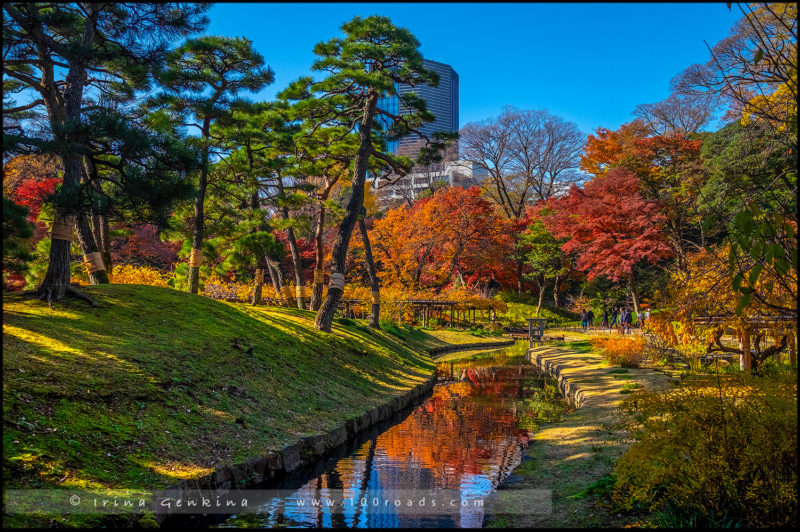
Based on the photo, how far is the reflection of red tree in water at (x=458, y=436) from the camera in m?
6.16

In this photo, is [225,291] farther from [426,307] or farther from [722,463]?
[722,463]

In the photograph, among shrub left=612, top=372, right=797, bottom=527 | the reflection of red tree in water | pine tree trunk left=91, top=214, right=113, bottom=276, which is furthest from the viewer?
pine tree trunk left=91, top=214, right=113, bottom=276

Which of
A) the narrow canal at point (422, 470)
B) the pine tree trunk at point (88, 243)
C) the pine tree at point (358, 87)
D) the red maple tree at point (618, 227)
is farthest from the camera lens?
the red maple tree at point (618, 227)

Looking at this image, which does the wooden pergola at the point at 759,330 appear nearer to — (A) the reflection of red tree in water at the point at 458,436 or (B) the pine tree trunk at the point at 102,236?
(A) the reflection of red tree in water at the point at 458,436

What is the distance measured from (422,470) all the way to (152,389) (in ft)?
10.4

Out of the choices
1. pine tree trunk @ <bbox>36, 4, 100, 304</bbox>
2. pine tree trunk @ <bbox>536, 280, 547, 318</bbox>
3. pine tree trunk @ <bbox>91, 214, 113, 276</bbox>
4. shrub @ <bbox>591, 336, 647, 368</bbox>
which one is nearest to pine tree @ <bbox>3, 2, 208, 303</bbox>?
pine tree trunk @ <bbox>36, 4, 100, 304</bbox>

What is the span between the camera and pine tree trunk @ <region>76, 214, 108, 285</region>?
8.16 meters

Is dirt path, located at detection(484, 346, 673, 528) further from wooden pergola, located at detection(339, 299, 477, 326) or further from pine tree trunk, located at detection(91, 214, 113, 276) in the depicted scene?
wooden pergola, located at detection(339, 299, 477, 326)

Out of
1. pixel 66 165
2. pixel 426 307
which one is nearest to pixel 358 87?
pixel 66 165

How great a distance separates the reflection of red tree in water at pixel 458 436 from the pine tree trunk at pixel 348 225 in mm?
3054

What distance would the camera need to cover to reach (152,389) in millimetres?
5711

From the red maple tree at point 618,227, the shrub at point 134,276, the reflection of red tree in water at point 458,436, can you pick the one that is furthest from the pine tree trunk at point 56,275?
the red maple tree at point 618,227

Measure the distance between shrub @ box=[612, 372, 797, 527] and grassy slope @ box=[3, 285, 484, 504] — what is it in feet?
12.3

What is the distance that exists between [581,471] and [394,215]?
25031 millimetres
